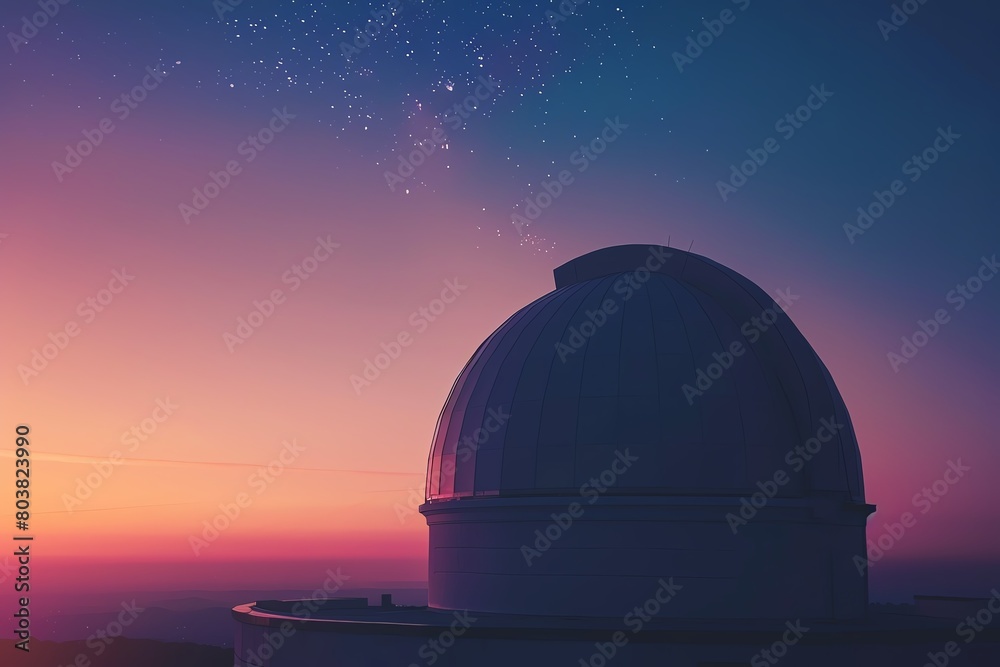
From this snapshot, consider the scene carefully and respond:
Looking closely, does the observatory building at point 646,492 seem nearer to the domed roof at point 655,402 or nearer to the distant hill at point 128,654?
the domed roof at point 655,402

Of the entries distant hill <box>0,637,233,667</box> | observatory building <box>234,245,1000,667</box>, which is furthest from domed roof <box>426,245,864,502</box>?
distant hill <box>0,637,233,667</box>

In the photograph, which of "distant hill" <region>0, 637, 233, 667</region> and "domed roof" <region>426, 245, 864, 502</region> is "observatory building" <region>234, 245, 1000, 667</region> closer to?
"domed roof" <region>426, 245, 864, 502</region>

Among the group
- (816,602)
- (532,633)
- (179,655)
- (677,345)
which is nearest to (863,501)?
(816,602)

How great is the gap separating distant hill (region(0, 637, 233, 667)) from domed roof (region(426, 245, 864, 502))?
107 feet

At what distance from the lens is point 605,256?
82.2 ft

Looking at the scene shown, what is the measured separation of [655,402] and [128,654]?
47.2 metres

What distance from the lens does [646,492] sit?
20.3 meters

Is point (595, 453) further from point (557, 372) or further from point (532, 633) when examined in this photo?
point (532, 633)

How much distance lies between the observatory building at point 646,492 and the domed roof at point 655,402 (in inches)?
1.6

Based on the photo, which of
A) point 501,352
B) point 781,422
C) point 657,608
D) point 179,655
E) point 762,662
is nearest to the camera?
point 762,662

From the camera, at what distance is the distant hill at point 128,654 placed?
46875 millimetres

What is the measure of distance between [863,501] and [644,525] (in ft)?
22.2

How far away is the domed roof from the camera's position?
2059 cm

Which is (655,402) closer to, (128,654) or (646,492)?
(646,492)
